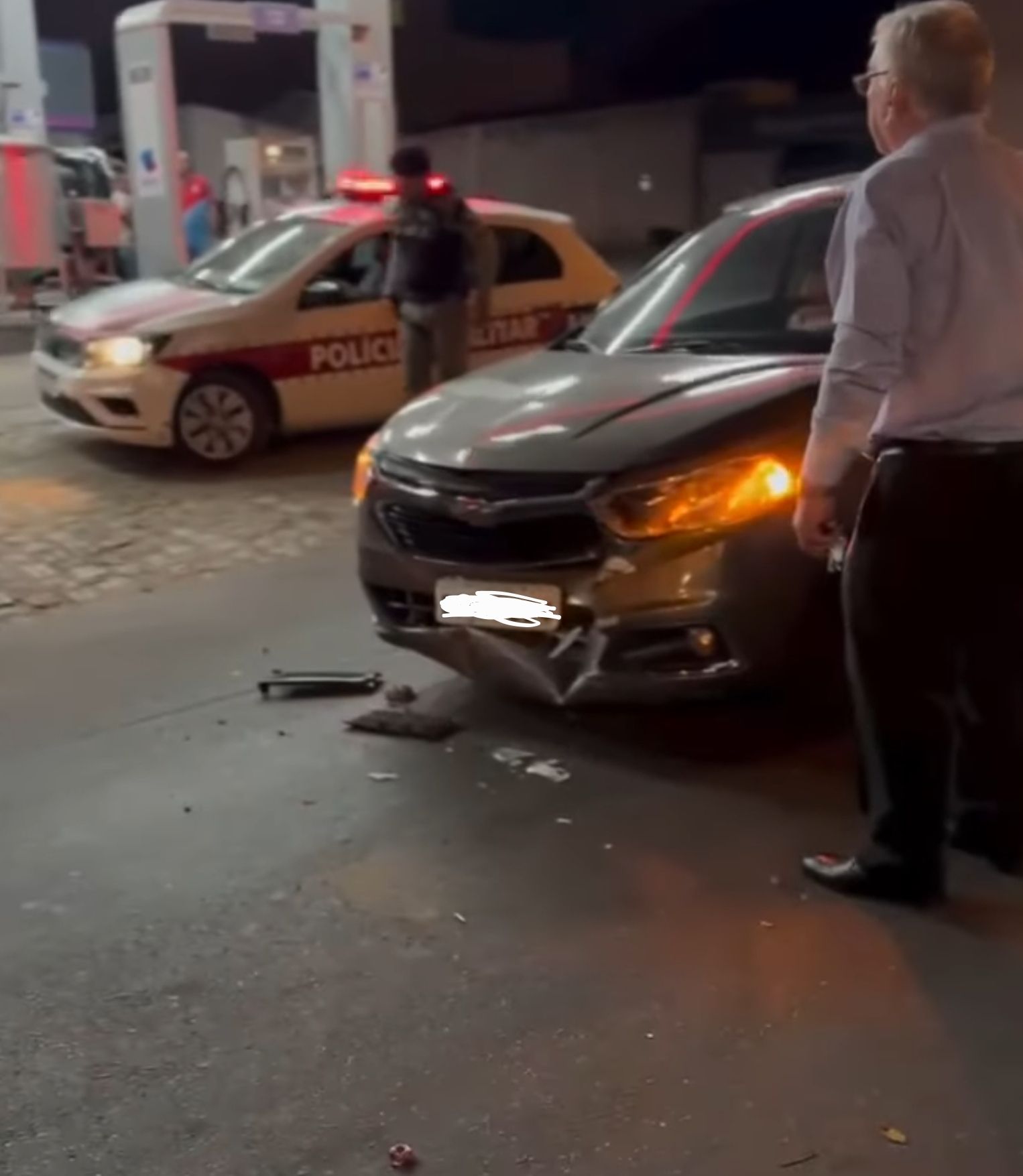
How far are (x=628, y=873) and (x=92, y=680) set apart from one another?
264 centimetres

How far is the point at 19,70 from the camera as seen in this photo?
19.8 metres

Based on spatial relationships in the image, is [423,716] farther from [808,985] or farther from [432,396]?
[808,985]

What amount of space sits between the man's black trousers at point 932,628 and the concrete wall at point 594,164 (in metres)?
26.6

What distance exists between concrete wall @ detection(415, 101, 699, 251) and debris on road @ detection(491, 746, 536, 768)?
25.6 metres

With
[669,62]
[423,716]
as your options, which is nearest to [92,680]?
[423,716]

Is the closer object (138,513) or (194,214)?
(138,513)

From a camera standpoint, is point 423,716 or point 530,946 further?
point 423,716

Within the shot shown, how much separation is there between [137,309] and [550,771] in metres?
6.00

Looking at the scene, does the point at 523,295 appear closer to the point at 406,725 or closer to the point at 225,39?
the point at 406,725

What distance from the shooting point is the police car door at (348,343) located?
9.95m

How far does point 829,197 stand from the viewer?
5.63 metres

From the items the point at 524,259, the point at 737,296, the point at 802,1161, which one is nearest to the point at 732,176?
the point at 524,259

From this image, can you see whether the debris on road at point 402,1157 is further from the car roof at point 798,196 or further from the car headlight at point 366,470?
the car roof at point 798,196

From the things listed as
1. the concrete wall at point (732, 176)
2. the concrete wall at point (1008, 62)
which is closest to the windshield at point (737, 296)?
the concrete wall at point (1008, 62)
